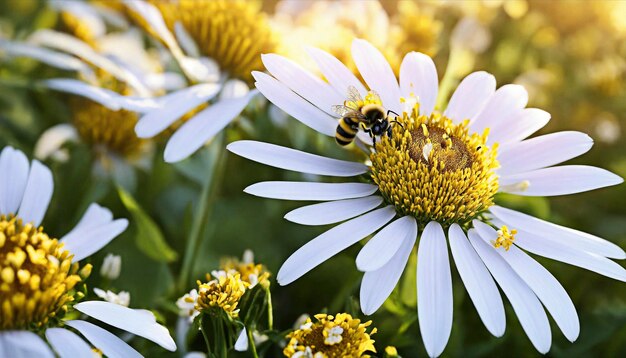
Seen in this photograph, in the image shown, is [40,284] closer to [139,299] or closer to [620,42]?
[139,299]

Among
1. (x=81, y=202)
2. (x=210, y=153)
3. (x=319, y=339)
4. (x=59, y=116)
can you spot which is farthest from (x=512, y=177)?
(x=59, y=116)

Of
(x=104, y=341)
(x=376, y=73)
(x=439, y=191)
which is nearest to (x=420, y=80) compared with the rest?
(x=376, y=73)

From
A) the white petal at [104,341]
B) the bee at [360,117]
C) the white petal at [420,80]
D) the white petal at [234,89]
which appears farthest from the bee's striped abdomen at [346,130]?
the white petal at [104,341]

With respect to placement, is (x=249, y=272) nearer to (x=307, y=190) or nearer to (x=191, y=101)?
(x=307, y=190)

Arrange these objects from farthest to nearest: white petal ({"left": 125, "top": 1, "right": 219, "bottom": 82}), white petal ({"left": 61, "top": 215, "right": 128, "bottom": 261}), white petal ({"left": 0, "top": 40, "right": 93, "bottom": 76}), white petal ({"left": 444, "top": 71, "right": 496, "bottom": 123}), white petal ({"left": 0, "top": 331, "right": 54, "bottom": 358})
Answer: white petal ({"left": 0, "top": 40, "right": 93, "bottom": 76}) < white petal ({"left": 125, "top": 1, "right": 219, "bottom": 82}) < white petal ({"left": 444, "top": 71, "right": 496, "bottom": 123}) < white petal ({"left": 61, "top": 215, "right": 128, "bottom": 261}) < white petal ({"left": 0, "top": 331, "right": 54, "bottom": 358})

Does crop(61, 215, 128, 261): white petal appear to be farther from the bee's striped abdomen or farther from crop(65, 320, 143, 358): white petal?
the bee's striped abdomen

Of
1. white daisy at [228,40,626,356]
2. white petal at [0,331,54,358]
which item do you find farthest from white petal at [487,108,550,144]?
white petal at [0,331,54,358]

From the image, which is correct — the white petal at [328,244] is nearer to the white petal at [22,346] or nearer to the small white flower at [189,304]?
the small white flower at [189,304]

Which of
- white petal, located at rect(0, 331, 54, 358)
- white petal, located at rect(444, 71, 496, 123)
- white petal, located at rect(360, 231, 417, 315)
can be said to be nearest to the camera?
white petal, located at rect(0, 331, 54, 358)
